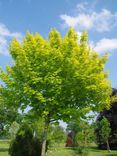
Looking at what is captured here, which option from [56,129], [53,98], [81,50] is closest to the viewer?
[53,98]

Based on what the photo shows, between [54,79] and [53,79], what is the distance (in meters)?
0.07

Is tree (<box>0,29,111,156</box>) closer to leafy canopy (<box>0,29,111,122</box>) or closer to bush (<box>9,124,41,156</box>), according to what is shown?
leafy canopy (<box>0,29,111,122</box>)

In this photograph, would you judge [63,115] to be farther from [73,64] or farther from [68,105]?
[73,64]

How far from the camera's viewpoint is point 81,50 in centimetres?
2297

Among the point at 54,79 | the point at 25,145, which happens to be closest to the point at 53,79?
the point at 54,79

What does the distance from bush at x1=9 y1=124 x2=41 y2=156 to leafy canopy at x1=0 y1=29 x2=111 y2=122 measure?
70.6 inches

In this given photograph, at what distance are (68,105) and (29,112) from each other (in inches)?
120

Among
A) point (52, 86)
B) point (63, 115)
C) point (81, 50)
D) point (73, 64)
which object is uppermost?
point (81, 50)

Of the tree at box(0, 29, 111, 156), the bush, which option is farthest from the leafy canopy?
the bush

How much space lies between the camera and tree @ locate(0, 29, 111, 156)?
2161 cm

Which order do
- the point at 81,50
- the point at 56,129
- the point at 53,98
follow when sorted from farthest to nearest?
1. the point at 56,129
2. the point at 81,50
3. the point at 53,98

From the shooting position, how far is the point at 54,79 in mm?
21188

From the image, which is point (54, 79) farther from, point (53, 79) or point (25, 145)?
point (25, 145)

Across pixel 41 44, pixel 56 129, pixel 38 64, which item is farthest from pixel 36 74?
pixel 56 129
